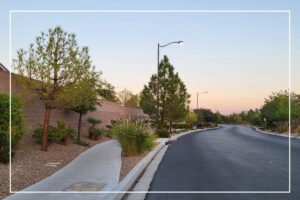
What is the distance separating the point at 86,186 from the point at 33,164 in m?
4.64

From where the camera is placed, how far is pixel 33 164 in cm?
1515

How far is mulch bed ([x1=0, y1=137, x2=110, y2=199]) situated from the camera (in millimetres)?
11563

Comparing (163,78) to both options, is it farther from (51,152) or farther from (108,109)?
(51,152)

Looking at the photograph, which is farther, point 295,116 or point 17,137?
point 295,116

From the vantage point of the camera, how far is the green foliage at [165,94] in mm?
51312

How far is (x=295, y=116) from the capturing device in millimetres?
70812

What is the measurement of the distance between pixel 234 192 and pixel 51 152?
10678 millimetres

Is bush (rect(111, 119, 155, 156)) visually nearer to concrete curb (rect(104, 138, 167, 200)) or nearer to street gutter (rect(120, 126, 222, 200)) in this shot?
street gutter (rect(120, 126, 222, 200))

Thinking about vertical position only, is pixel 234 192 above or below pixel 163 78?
below

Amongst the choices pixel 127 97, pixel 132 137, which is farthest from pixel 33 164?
pixel 127 97

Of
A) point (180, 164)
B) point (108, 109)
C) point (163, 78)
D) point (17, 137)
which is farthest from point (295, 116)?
point (17, 137)

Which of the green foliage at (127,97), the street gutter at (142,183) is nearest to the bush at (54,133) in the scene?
the street gutter at (142,183)

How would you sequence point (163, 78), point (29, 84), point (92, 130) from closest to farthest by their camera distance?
point (29, 84) → point (92, 130) → point (163, 78)

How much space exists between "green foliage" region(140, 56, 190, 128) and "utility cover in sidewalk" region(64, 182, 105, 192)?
39.2 meters
